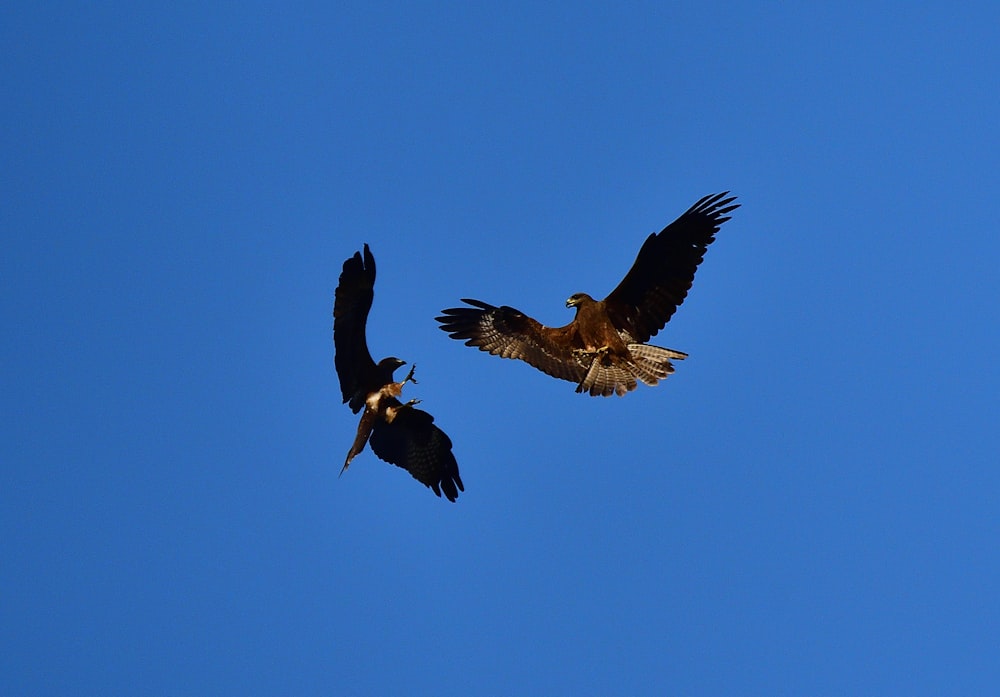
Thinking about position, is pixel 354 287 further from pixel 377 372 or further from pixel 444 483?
pixel 444 483

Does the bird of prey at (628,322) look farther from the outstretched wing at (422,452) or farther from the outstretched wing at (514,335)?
the outstretched wing at (422,452)

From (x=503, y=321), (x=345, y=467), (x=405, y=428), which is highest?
(x=503, y=321)

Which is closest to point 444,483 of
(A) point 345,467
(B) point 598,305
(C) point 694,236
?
(A) point 345,467

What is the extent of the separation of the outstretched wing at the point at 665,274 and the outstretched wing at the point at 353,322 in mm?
2576

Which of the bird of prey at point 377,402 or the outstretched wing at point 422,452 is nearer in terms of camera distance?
the bird of prey at point 377,402

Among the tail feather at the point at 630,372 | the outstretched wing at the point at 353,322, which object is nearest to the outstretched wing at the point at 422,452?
the outstretched wing at the point at 353,322

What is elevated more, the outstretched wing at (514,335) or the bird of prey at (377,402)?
the outstretched wing at (514,335)

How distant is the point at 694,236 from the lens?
13750mm

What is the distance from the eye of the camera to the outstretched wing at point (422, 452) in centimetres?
1401

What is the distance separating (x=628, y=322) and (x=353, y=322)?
2.91 meters

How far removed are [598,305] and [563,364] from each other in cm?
73

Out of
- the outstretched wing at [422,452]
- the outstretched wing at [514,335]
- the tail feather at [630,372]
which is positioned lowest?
the outstretched wing at [422,452]

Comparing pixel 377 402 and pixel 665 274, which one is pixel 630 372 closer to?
pixel 665 274

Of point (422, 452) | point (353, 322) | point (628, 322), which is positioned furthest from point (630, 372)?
point (353, 322)
